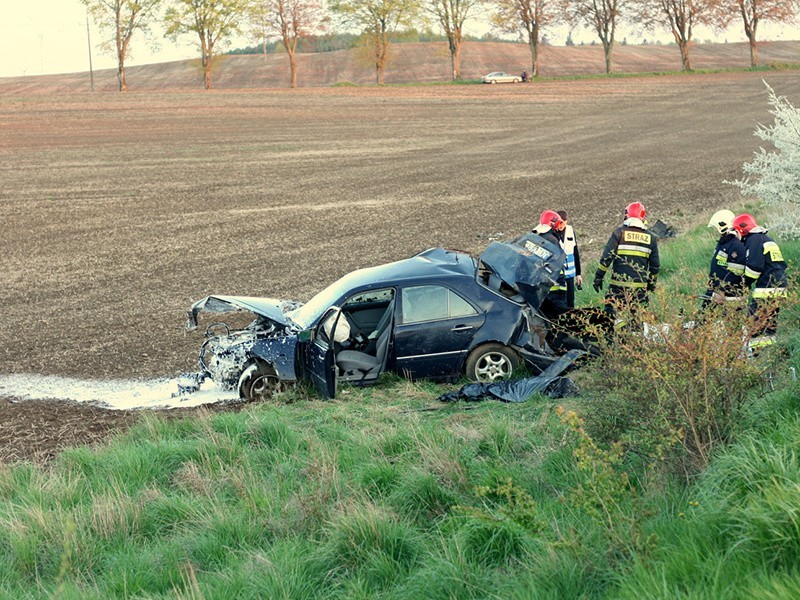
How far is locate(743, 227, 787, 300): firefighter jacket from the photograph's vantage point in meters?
9.82

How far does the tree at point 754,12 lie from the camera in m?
87.8

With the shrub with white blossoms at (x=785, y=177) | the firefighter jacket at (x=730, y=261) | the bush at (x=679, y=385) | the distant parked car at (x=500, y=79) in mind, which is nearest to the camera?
the bush at (x=679, y=385)

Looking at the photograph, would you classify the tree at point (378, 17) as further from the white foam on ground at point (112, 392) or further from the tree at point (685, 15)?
the white foam on ground at point (112, 392)

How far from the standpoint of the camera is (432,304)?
→ 35.9 ft

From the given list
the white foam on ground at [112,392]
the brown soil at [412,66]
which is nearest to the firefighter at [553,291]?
the white foam on ground at [112,392]

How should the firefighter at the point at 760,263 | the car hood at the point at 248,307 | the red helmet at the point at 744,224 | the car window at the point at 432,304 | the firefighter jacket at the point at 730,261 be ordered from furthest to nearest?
the car hood at the point at 248,307 → the car window at the point at 432,304 → the firefighter jacket at the point at 730,261 → the red helmet at the point at 744,224 → the firefighter at the point at 760,263

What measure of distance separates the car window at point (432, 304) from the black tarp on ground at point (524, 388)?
0.95 m

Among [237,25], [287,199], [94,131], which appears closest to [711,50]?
[237,25]

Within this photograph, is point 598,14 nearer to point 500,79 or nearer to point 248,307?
point 500,79

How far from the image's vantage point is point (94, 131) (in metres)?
47.1

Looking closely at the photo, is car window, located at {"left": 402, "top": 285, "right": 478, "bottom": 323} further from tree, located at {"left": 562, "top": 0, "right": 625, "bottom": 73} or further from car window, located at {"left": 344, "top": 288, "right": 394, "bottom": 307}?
tree, located at {"left": 562, "top": 0, "right": 625, "bottom": 73}

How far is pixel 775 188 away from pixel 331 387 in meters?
7.61

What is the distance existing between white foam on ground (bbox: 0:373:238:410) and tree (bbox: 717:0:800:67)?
3364 inches

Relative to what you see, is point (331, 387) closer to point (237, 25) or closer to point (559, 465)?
point (559, 465)
